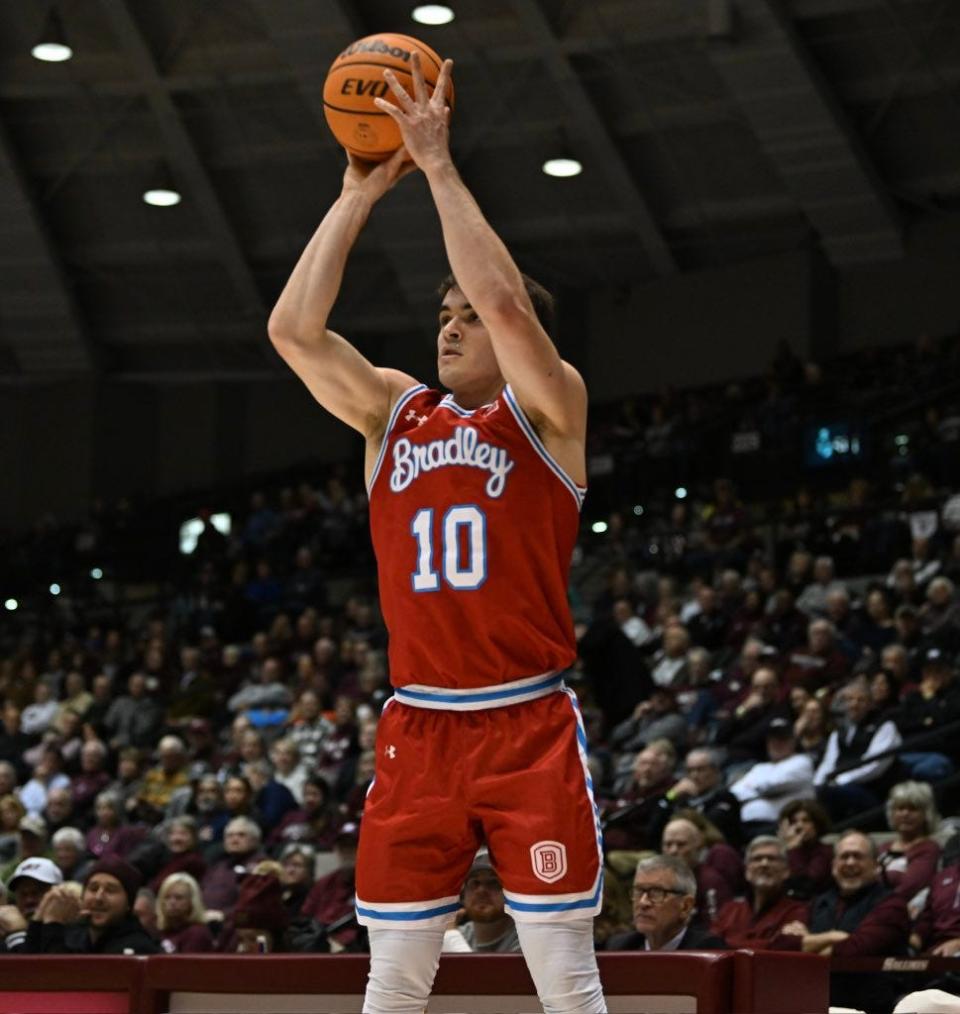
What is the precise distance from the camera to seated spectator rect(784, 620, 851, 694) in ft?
40.3

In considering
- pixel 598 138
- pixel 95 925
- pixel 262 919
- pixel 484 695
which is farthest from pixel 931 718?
pixel 598 138

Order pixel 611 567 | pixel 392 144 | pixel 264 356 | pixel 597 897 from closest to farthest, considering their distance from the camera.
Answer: pixel 597 897
pixel 392 144
pixel 611 567
pixel 264 356

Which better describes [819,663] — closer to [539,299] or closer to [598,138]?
[539,299]

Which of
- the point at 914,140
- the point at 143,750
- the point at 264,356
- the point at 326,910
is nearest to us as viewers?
the point at 326,910

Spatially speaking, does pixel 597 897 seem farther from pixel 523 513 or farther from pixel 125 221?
pixel 125 221

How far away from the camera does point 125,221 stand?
24.1 m

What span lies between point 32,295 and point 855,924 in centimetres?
1890

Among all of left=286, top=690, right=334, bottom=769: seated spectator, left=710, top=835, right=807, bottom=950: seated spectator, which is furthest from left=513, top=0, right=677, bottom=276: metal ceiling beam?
left=710, top=835, right=807, bottom=950: seated spectator

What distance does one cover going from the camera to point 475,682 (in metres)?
3.95

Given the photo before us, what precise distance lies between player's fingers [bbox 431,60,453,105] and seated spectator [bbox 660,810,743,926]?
16.9 feet

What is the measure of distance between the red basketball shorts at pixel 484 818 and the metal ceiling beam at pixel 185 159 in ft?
56.3

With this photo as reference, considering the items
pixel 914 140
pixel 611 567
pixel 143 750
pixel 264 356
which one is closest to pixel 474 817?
pixel 143 750

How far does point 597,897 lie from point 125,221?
21.3 meters

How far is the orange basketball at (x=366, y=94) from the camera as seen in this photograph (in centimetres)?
418
